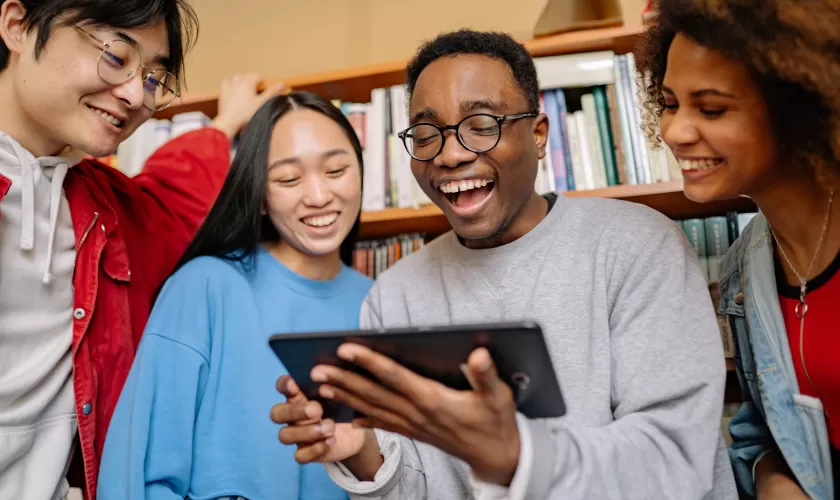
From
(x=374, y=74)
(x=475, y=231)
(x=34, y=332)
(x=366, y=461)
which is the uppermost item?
(x=374, y=74)

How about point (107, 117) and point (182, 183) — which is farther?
point (182, 183)

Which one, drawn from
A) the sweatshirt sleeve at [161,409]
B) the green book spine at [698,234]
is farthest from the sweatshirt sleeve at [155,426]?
the green book spine at [698,234]

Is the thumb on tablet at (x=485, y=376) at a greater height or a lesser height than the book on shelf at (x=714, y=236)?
lesser

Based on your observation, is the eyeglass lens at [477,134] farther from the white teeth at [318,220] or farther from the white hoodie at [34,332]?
the white hoodie at [34,332]

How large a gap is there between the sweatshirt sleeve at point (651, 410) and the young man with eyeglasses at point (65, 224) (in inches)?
33.8

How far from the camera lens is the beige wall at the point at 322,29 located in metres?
2.08

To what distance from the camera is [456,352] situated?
69 cm

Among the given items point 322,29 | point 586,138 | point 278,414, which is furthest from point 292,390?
point 322,29

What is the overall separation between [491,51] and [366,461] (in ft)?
2.38

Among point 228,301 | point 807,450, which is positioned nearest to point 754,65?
point 807,450

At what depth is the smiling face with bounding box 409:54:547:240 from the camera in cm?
107

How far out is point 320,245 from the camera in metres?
1.34

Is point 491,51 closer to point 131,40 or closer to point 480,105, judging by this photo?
point 480,105

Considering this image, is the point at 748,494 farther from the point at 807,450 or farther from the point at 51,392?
the point at 51,392
